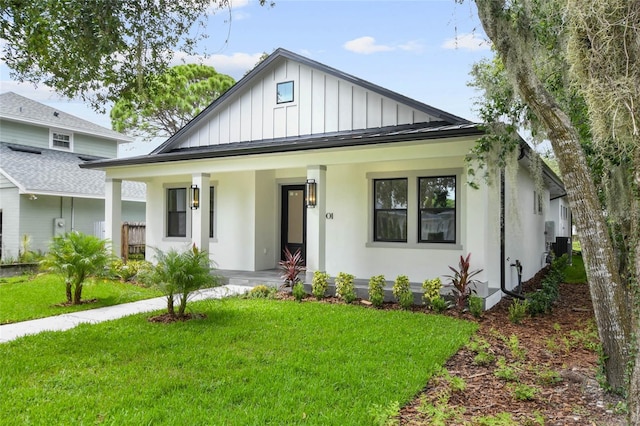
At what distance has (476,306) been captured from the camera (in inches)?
278

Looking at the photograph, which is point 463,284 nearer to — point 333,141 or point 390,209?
point 390,209

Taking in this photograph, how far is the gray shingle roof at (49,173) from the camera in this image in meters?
14.0

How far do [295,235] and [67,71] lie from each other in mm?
7060

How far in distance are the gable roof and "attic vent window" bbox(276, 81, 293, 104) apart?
423 inches

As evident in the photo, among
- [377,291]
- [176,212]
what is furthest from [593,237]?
[176,212]

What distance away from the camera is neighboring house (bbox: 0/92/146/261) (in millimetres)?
14133

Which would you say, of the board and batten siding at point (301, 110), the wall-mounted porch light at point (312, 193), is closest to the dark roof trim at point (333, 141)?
the board and batten siding at point (301, 110)

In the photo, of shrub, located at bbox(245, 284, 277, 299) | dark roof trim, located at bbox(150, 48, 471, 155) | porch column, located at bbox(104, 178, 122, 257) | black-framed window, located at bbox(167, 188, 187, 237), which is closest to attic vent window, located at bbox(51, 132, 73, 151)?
porch column, located at bbox(104, 178, 122, 257)

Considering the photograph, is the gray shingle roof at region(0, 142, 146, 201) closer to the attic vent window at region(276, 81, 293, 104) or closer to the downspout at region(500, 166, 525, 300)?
the attic vent window at region(276, 81, 293, 104)

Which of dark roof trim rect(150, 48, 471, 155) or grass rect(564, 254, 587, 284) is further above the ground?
dark roof trim rect(150, 48, 471, 155)

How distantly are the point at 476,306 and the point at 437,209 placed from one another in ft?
8.48

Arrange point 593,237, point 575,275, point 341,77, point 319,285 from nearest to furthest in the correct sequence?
1. point 593,237
2. point 319,285
3. point 341,77
4. point 575,275

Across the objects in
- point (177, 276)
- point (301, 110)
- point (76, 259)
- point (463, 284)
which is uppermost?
point (301, 110)

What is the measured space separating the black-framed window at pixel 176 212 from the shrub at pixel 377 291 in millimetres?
6366
